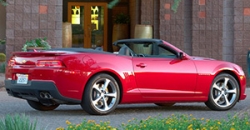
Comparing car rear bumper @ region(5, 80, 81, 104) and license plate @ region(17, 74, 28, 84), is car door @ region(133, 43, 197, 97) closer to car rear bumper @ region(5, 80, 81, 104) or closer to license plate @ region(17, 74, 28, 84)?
car rear bumper @ region(5, 80, 81, 104)

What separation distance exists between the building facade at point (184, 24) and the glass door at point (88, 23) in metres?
4.50

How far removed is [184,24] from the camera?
23.7 metres

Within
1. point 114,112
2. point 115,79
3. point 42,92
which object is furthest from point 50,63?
point 114,112

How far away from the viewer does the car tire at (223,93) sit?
13.5 meters

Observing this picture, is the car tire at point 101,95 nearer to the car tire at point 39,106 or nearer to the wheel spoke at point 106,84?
the wheel spoke at point 106,84

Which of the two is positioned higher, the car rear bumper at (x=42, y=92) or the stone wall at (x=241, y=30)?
the stone wall at (x=241, y=30)

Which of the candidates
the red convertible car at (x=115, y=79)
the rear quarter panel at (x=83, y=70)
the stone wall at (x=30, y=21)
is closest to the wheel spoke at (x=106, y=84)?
the red convertible car at (x=115, y=79)

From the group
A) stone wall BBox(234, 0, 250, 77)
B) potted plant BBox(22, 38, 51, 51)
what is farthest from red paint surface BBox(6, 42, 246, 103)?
A: stone wall BBox(234, 0, 250, 77)

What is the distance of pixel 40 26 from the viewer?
68.9 feet

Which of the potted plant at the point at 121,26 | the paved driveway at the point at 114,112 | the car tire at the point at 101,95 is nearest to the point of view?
the paved driveway at the point at 114,112

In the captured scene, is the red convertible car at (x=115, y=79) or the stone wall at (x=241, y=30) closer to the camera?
the red convertible car at (x=115, y=79)

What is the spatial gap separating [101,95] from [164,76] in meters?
1.30

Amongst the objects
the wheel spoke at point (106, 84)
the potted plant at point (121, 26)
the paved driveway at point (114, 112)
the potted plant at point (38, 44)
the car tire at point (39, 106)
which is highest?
the potted plant at point (121, 26)

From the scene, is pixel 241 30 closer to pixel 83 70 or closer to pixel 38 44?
pixel 38 44
